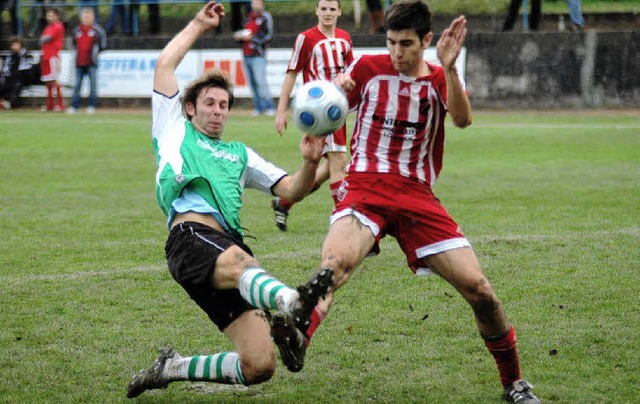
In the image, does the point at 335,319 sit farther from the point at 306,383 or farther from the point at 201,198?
the point at 201,198

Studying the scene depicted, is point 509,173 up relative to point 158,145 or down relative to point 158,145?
down

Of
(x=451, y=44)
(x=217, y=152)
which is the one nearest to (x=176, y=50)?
(x=217, y=152)

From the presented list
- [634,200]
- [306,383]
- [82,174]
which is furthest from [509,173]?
[306,383]

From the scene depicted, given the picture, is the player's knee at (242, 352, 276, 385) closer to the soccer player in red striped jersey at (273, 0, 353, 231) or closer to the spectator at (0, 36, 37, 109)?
the soccer player in red striped jersey at (273, 0, 353, 231)

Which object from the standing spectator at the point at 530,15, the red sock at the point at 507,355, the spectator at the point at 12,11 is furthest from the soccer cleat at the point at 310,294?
the spectator at the point at 12,11

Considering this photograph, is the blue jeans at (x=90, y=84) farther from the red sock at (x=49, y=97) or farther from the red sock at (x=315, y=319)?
the red sock at (x=315, y=319)

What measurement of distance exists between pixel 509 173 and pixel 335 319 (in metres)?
7.77

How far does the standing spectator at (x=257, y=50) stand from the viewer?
75.9 ft

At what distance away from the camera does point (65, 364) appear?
601 centimetres

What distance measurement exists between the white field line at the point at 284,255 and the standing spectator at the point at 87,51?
1701 cm

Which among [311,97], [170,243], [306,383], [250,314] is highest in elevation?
[311,97]

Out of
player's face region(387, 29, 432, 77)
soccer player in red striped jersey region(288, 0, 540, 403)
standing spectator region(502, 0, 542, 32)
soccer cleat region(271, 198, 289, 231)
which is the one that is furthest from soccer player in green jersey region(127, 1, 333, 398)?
standing spectator region(502, 0, 542, 32)

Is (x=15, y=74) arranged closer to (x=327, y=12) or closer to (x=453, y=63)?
(x=327, y=12)

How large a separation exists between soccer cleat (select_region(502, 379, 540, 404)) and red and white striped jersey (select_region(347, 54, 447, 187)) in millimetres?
1173
